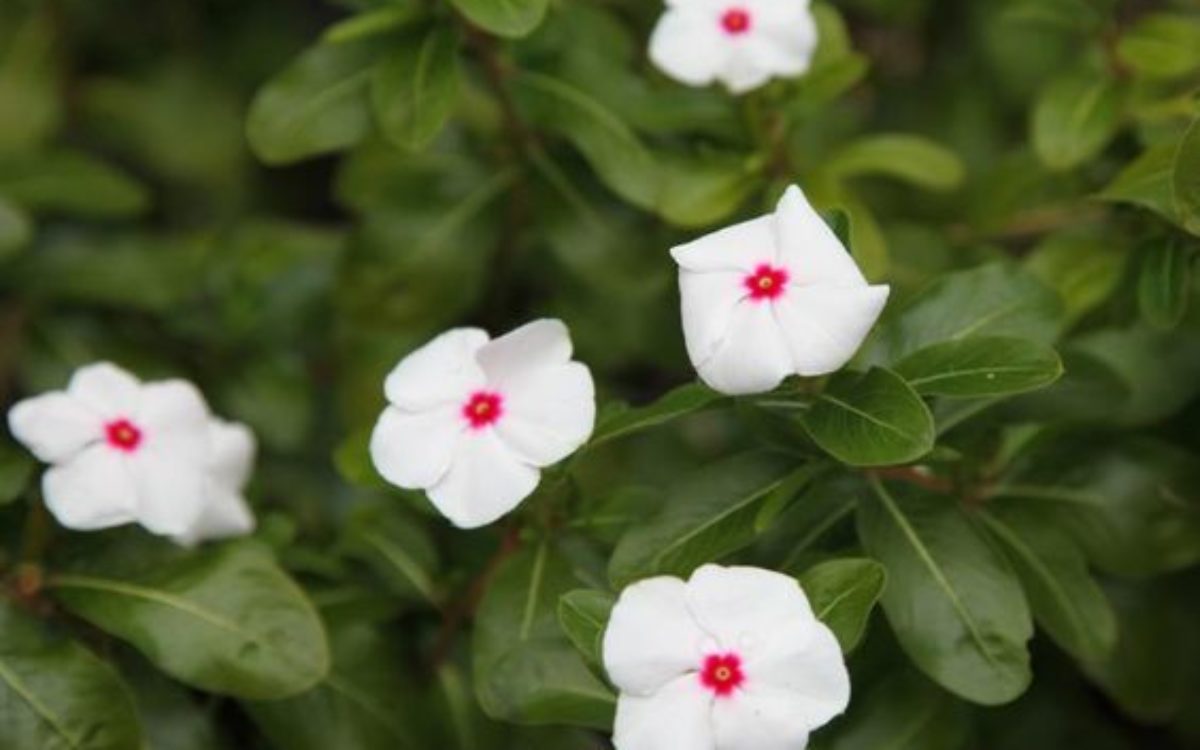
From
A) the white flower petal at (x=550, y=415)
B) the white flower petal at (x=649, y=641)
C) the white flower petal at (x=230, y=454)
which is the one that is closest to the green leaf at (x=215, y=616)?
the white flower petal at (x=230, y=454)

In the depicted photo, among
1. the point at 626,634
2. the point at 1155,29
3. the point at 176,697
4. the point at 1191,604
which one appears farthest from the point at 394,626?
the point at 1155,29

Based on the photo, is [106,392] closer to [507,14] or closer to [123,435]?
A: [123,435]

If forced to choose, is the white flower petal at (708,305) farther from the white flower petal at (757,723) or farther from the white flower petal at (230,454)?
the white flower petal at (230,454)

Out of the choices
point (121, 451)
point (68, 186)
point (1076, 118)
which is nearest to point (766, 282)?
point (121, 451)

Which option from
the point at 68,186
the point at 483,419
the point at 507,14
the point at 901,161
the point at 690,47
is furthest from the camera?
the point at 68,186

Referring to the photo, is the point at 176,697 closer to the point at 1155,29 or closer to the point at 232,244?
the point at 232,244

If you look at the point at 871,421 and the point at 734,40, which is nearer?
the point at 871,421
